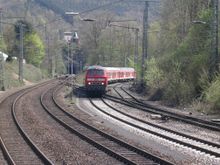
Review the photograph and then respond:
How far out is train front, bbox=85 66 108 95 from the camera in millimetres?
43938

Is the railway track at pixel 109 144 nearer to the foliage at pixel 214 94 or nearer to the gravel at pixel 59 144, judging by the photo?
the gravel at pixel 59 144

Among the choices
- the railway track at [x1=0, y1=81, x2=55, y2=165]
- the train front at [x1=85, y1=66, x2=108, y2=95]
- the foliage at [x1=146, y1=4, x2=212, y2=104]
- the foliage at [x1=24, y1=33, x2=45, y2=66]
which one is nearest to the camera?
the railway track at [x1=0, y1=81, x2=55, y2=165]

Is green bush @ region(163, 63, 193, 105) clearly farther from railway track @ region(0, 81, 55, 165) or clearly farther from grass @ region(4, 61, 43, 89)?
grass @ region(4, 61, 43, 89)

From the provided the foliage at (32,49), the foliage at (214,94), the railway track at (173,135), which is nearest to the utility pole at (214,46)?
the foliage at (214,94)

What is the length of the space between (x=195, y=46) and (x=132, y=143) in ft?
66.9

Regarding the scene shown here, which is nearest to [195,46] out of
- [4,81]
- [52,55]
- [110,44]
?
[4,81]

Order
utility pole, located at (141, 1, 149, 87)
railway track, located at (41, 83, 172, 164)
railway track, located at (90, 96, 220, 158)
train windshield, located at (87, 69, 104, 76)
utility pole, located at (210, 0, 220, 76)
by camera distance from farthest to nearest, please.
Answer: train windshield, located at (87, 69, 104, 76), utility pole, located at (141, 1, 149, 87), utility pole, located at (210, 0, 220, 76), railway track, located at (90, 96, 220, 158), railway track, located at (41, 83, 172, 164)

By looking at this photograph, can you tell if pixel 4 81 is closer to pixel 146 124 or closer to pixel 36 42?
pixel 146 124

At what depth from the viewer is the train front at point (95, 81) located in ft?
144

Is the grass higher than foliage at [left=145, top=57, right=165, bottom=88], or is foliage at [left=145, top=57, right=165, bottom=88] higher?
foliage at [left=145, top=57, right=165, bottom=88]

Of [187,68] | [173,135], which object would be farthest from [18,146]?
[187,68]

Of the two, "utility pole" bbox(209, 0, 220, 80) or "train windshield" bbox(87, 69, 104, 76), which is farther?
"train windshield" bbox(87, 69, 104, 76)

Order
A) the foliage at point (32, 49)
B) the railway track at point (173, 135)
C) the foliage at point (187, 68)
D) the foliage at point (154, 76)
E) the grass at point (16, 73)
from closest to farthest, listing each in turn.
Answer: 1. the railway track at point (173, 135)
2. the foliage at point (187, 68)
3. the foliage at point (154, 76)
4. the grass at point (16, 73)
5. the foliage at point (32, 49)

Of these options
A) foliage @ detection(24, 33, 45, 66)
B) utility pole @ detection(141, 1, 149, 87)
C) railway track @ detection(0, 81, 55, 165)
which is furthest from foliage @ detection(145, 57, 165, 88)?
foliage @ detection(24, 33, 45, 66)
